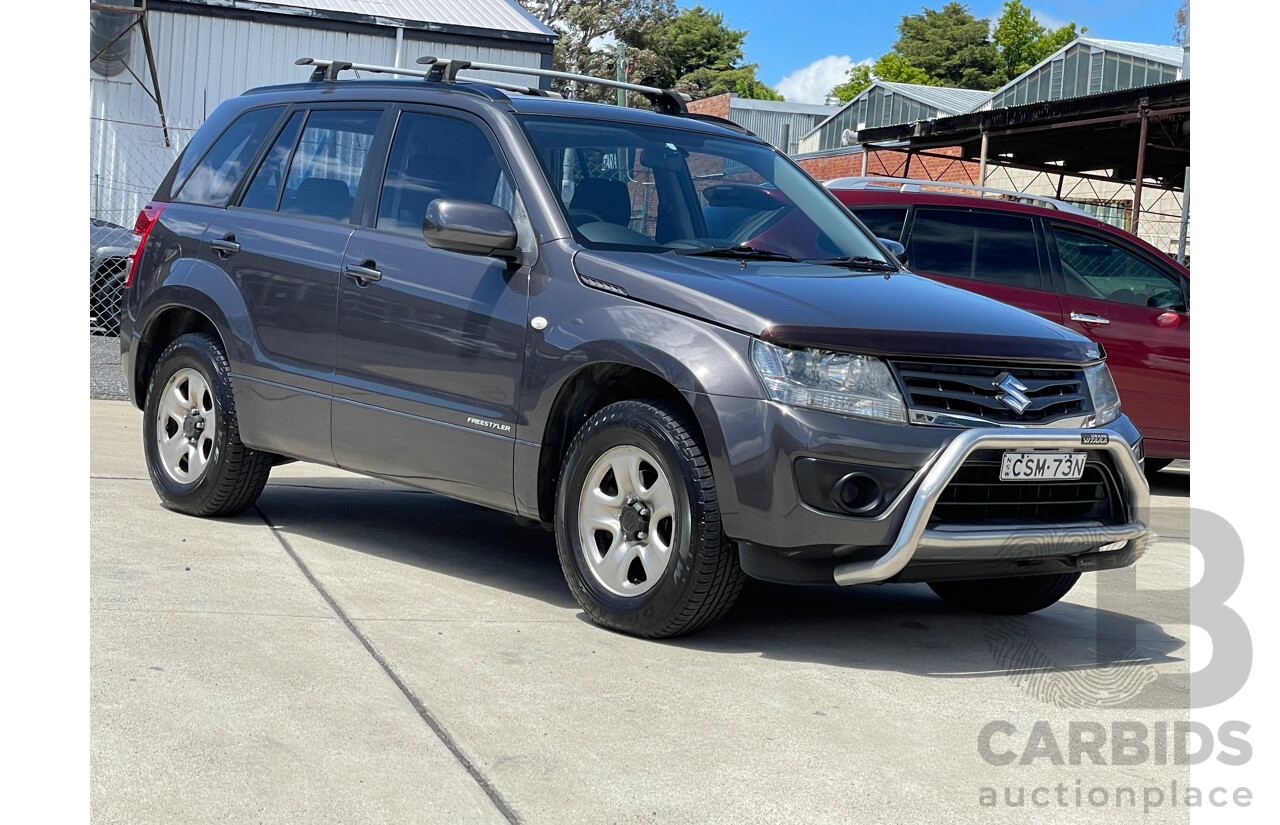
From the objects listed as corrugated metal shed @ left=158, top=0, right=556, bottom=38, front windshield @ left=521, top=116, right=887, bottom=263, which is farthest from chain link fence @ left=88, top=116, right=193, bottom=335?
front windshield @ left=521, top=116, right=887, bottom=263

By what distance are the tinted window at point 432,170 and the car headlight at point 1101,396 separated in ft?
7.35

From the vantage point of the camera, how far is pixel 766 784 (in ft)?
11.5

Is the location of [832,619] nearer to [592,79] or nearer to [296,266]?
[296,266]

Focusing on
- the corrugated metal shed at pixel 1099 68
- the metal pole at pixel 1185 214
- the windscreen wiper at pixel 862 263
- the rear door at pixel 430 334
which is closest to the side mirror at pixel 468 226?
the rear door at pixel 430 334

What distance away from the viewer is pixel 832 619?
17.6ft

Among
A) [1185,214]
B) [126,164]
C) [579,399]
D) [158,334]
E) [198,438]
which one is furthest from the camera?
[126,164]

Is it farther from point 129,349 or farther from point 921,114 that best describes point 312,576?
point 921,114

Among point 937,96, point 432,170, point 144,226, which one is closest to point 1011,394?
point 432,170

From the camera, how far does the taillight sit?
6.75 m

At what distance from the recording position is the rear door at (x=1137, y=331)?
9422mm

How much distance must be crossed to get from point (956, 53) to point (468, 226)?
9007cm

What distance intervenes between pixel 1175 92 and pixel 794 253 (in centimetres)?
1553

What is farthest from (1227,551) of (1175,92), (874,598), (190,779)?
(1175,92)

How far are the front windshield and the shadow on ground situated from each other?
1.37 metres
